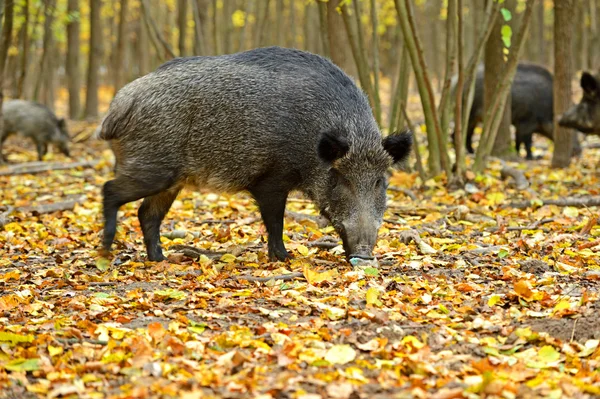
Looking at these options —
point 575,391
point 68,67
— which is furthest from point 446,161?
point 68,67

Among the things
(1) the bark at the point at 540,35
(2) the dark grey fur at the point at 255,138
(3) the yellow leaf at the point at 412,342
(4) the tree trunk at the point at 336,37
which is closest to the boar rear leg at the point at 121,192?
(2) the dark grey fur at the point at 255,138

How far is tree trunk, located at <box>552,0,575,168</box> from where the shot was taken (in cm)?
1123

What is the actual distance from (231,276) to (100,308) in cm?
125

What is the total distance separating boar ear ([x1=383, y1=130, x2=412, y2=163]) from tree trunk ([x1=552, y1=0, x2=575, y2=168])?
5.74m

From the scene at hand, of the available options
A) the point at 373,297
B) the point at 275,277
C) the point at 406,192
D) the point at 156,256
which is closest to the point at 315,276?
the point at 275,277

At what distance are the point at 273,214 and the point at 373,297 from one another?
1.81 metres

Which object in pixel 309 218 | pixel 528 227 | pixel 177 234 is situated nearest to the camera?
pixel 528 227

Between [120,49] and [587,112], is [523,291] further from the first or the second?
[120,49]

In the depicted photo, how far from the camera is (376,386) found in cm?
367

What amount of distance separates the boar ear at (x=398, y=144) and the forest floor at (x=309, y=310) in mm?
842

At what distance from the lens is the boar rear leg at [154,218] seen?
699cm

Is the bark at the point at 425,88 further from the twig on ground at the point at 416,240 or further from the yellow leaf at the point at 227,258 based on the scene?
the yellow leaf at the point at 227,258

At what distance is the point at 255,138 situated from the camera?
21.6ft

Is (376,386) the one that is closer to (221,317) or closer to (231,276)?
(221,317)
